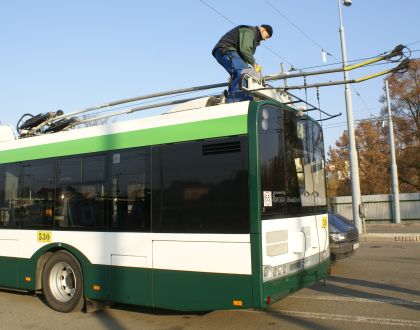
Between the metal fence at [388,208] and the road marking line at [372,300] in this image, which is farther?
the metal fence at [388,208]

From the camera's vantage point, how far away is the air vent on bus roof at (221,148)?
6.07 m

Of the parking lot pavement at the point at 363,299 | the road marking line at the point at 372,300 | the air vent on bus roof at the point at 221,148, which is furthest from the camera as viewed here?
the road marking line at the point at 372,300

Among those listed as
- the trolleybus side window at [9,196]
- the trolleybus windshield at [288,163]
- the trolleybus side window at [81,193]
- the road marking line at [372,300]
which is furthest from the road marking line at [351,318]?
the trolleybus side window at [9,196]

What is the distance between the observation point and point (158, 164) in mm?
6766

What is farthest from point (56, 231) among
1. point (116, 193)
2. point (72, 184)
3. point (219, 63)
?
point (219, 63)

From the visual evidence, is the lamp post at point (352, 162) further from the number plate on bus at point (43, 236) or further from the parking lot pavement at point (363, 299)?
the number plate on bus at point (43, 236)

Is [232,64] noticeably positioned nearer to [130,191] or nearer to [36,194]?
[130,191]

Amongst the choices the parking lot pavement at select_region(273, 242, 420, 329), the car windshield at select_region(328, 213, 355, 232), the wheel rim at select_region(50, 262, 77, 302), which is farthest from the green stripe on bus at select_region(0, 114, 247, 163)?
the car windshield at select_region(328, 213, 355, 232)

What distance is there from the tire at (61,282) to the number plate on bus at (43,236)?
0.94 ft

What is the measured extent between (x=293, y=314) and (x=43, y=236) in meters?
4.36

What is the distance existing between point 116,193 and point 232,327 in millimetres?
2598

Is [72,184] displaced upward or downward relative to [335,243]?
upward

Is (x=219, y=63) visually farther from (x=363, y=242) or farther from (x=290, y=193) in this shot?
(x=363, y=242)

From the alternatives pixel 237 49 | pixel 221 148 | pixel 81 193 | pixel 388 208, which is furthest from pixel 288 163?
pixel 388 208
